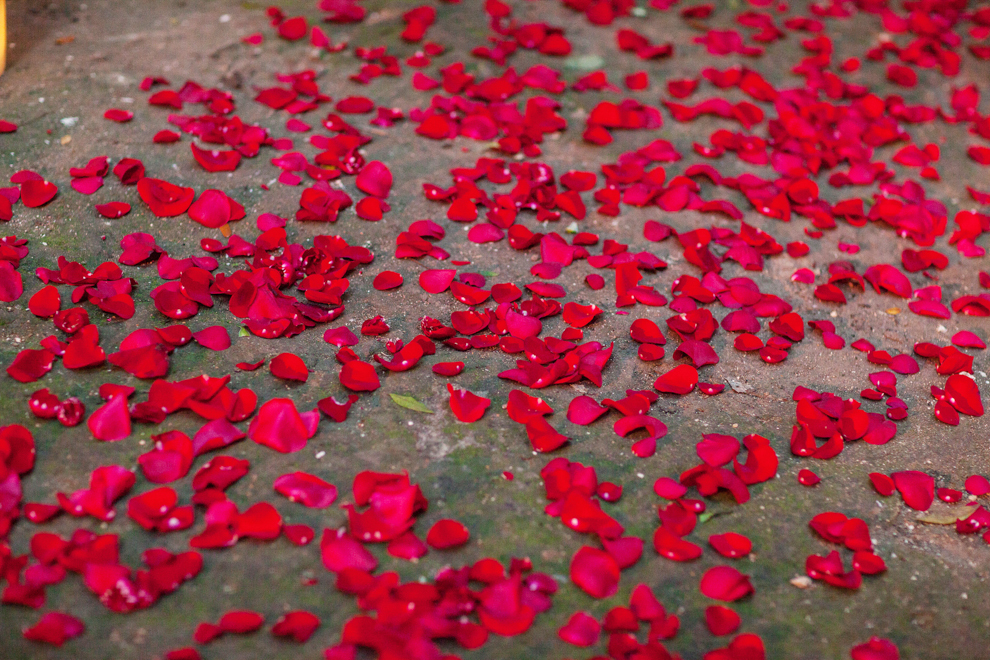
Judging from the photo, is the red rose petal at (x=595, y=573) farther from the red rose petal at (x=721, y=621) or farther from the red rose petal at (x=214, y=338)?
the red rose petal at (x=214, y=338)

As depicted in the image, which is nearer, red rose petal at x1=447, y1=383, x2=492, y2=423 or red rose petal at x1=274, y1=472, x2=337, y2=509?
Answer: red rose petal at x1=274, y1=472, x2=337, y2=509

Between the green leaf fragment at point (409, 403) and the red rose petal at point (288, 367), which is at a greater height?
the red rose petal at point (288, 367)

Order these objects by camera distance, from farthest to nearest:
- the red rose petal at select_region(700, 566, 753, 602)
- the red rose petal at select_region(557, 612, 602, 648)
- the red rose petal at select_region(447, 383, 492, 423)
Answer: the red rose petal at select_region(447, 383, 492, 423) → the red rose petal at select_region(700, 566, 753, 602) → the red rose petal at select_region(557, 612, 602, 648)

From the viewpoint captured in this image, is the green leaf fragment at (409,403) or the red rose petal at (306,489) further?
the green leaf fragment at (409,403)

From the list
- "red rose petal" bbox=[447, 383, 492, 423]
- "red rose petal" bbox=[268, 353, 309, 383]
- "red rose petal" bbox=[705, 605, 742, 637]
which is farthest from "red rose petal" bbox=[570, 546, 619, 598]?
"red rose petal" bbox=[268, 353, 309, 383]

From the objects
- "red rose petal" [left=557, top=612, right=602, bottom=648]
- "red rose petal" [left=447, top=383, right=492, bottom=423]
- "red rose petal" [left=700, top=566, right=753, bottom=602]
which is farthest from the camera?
"red rose petal" [left=447, top=383, right=492, bottom=423]

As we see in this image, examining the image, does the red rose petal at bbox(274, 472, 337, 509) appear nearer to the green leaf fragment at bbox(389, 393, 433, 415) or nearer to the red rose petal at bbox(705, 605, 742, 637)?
the green leaf fragment at bbox(389, 393, 433, 415)

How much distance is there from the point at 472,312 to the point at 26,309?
116cm

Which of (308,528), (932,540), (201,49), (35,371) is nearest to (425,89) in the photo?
(201,49)

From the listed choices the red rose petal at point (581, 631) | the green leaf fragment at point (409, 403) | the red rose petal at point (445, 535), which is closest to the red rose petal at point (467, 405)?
the green leaf fragment at point (409, 403)

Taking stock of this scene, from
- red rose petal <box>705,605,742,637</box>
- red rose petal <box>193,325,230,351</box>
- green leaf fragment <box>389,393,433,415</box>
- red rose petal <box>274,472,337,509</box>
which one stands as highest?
red rose petal <box>193,325,230,351</box>

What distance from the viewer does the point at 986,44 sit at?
3.83m

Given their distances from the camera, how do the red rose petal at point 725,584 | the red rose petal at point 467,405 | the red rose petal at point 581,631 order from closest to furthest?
the red rose petal at point 581,631 → the red rose petal at point 725,584 → the red rose petal at point 467,405

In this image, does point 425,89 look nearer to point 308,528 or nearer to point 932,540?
point 308,528
